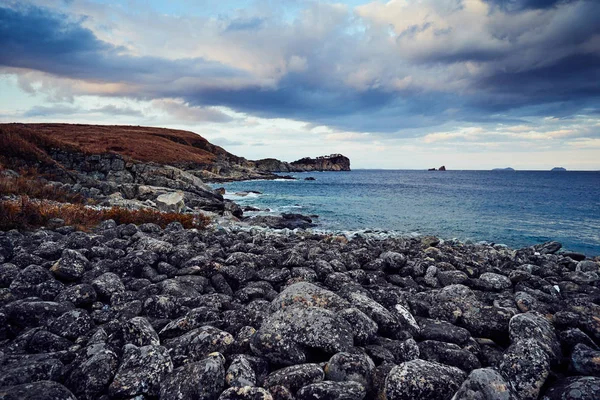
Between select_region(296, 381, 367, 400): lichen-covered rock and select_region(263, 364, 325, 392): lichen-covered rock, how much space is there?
163mm

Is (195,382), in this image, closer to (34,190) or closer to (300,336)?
(300,336)

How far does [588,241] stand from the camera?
2133cm

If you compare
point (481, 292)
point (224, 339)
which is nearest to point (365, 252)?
point (481, 292)

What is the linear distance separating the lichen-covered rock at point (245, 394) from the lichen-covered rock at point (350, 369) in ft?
2.23

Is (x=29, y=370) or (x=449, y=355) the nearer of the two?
(x=29, y=370)

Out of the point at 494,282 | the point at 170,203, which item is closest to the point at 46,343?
the point at 494,282

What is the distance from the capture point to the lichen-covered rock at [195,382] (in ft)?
9.43

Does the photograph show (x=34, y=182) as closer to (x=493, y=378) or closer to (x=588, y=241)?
(x=493, y=378)

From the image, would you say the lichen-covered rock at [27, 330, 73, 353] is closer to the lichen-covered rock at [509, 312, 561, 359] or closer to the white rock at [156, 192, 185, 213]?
the lichen-covered rock at [509, 312, 561, 359]

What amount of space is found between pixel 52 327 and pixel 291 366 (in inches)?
117

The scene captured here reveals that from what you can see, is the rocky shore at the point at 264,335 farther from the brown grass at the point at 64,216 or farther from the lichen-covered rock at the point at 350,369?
the brown grass at the point at 64,216

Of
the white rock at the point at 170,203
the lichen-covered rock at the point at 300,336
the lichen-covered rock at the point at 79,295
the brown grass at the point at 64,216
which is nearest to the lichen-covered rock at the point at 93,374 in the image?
the lichen-covered rock at the point at 300,336

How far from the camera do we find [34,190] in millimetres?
15203

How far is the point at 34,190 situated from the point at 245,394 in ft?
56.0
